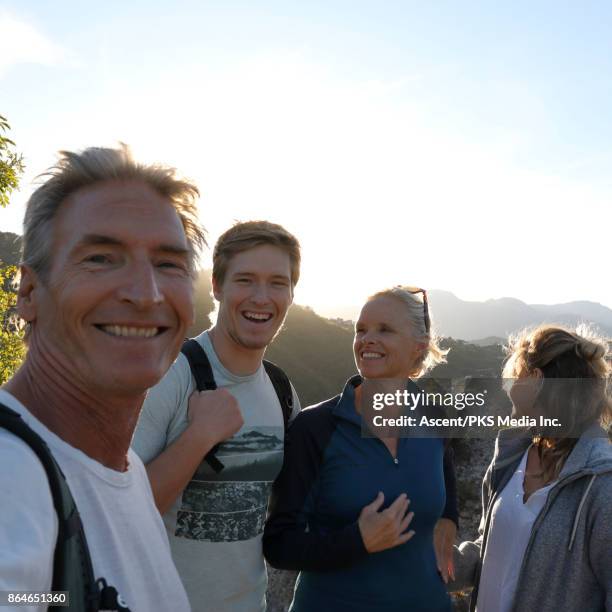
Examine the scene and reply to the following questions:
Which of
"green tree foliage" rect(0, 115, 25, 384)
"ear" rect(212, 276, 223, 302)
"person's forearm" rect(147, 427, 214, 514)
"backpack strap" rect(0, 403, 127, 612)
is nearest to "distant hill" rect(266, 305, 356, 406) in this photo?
"green tree foliage" rect(0, 115, 25, 384)

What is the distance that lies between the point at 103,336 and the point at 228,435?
1.26 meters

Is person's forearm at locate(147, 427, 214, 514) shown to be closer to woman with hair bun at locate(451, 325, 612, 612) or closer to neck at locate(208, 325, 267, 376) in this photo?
neck at locate(208, 325, 267, 376)

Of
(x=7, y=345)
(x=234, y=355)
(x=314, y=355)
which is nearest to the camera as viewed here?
(x=234, y=355)

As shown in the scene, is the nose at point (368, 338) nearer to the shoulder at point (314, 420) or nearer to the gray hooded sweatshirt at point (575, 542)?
the shoulder at point (314, 420)

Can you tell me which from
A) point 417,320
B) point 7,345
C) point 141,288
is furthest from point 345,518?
point 7,345

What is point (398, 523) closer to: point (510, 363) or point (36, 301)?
point (510, 363)

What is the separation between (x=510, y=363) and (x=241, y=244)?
88.0 inches

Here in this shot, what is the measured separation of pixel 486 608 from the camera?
10.6ft

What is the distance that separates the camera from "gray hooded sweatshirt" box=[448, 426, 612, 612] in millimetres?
2752

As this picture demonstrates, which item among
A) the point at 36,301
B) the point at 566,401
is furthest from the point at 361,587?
the point at 36,301

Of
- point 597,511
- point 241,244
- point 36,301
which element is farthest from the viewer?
point 241,244

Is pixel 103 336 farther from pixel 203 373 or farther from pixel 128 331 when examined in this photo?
pixel 203 373

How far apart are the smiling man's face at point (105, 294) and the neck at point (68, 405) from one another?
0.07 ft

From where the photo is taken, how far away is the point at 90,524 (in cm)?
129
